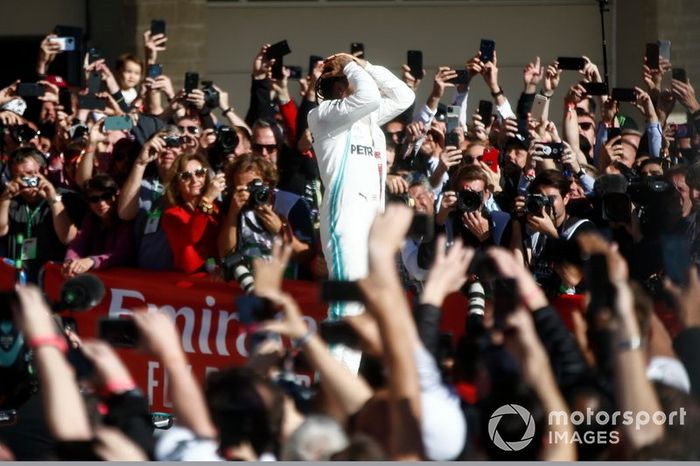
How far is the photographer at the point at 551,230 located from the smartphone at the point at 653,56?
2.55m

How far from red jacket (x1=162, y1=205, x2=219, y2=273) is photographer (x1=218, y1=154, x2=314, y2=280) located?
10 centimetres

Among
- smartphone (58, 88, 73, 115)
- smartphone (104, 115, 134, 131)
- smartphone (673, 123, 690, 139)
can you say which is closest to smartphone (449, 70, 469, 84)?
smartphone (673, 123, 690, 139)

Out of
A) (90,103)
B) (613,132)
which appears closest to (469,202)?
(613,132)

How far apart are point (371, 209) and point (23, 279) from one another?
7.36 feet

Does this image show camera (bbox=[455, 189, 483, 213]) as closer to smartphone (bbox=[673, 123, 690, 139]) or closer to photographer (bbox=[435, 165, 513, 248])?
photographer (bbox=[435, 165, 513, 248])

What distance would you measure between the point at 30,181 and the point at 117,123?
91cm

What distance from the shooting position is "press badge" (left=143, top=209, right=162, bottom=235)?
755 centimetres

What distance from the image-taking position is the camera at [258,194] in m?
6.95

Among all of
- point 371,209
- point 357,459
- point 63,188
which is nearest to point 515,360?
point 357,459

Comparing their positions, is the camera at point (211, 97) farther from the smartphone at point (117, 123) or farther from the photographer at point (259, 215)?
the photographer at point (259, 215)

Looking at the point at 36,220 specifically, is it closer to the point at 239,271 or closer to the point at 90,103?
the point at 90,103

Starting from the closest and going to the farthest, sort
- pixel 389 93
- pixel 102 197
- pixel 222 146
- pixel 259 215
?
pixel 259 215 → pixel 389 93 → pixel 102 197 → pixel 222 146

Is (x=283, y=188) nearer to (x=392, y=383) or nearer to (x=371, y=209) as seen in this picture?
(x=371, y=209)

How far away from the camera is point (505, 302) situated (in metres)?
3.93
